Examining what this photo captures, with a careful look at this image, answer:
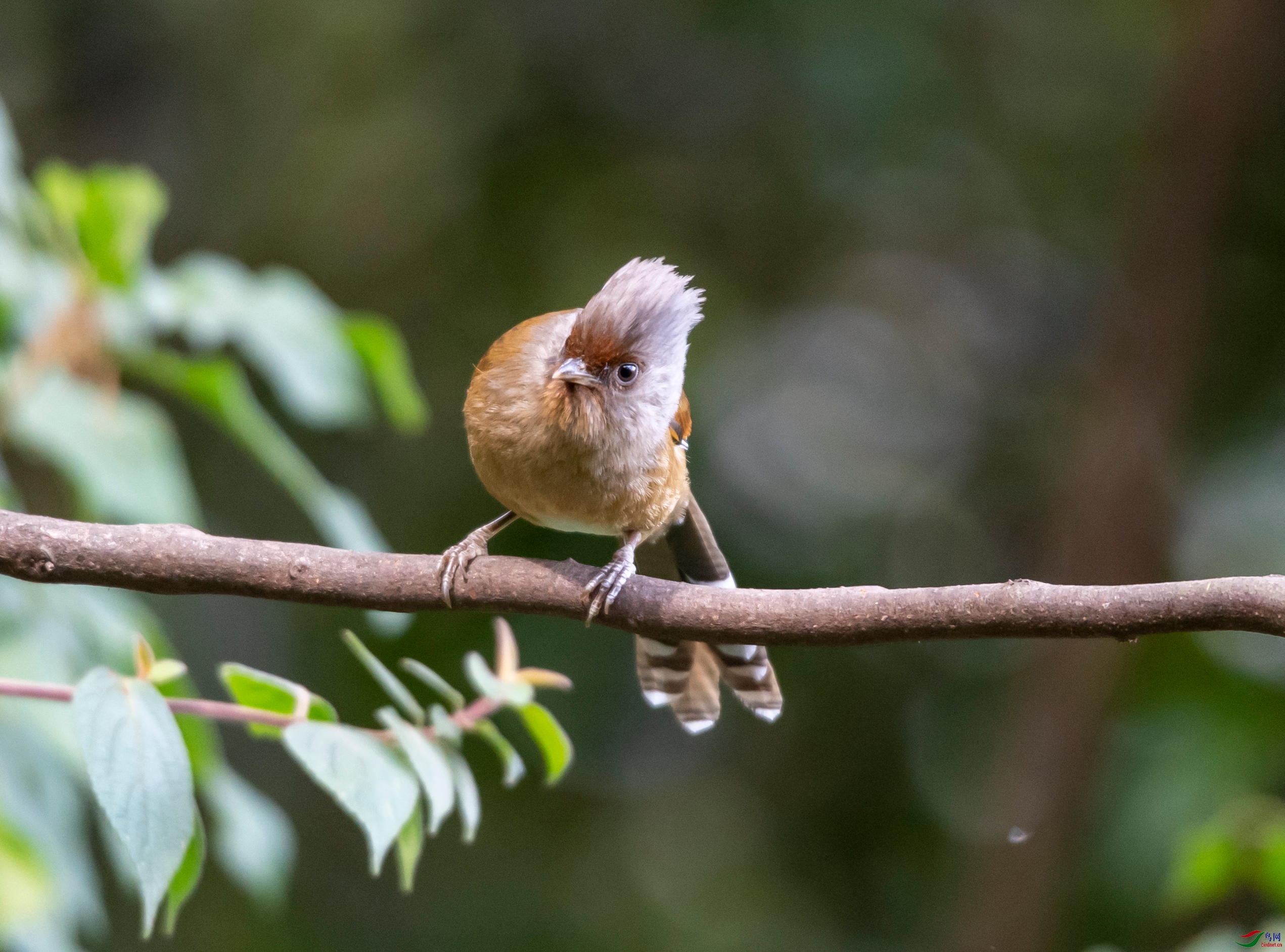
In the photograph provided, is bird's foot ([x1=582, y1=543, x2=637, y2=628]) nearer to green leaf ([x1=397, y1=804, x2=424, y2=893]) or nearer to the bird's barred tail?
green leaf ([x1=397, y1=804, x2=424, y2=893])

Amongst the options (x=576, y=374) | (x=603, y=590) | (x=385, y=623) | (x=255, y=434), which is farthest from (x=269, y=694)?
(x=576, y=374)

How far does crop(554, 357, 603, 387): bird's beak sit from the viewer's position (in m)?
2.30

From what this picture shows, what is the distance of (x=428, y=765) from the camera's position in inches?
60.4

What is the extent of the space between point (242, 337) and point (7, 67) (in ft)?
11.8

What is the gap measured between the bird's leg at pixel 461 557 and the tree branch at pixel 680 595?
11 mm

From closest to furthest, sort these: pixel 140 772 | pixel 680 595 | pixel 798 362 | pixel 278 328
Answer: pixel 140 772 → pixel 680 595 → pixel 278 328 → pixel 798 362

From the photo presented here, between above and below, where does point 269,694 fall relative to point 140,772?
above

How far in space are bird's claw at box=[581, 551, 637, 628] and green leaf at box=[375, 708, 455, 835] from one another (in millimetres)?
285

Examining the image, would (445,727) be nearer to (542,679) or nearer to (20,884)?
(542,679)

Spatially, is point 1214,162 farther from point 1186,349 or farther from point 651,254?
point 651,254

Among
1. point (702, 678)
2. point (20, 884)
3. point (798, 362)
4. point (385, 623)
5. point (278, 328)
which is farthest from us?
point (798, 362)

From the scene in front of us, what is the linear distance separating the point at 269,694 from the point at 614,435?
0.95 metres

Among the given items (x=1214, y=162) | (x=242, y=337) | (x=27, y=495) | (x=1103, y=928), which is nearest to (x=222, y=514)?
(x=27, y=495)

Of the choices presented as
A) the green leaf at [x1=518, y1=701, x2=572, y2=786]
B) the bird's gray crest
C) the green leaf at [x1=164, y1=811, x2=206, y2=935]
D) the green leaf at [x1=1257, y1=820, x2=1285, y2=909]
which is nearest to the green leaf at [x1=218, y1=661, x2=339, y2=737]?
the green leaf at [x1=164, y1=811, x2=206, y2=935]
